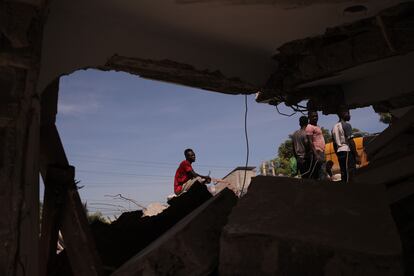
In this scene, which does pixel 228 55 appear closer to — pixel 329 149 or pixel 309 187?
pixel 309 187

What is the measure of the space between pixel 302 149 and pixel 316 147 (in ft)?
0.70

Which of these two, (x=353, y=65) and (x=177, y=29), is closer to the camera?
(x=177, y=29)

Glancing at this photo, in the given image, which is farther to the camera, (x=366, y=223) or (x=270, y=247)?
(x=366, y=223)

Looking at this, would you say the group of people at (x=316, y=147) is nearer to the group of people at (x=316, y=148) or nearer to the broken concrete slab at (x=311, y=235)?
the group of people at (x=316, y=148)

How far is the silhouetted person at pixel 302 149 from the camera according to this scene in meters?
6.16

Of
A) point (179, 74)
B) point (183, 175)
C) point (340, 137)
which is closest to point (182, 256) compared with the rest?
point (179, 74)

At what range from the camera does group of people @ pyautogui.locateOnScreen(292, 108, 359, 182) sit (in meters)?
6.14

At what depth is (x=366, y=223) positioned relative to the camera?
6.95ft

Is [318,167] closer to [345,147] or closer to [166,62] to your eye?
[345,147]

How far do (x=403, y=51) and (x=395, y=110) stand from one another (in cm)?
213

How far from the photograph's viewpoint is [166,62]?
3680 millimetres

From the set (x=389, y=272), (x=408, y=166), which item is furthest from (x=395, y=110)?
(x=389, y=272)

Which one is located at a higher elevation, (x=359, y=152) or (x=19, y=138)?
(x=359, y=152)

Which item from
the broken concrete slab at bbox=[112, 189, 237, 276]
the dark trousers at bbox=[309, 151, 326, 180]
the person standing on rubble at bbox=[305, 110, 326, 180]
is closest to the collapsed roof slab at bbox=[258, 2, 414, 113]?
the person standing on rubble at bbox=[305, 110, 326, 180]
